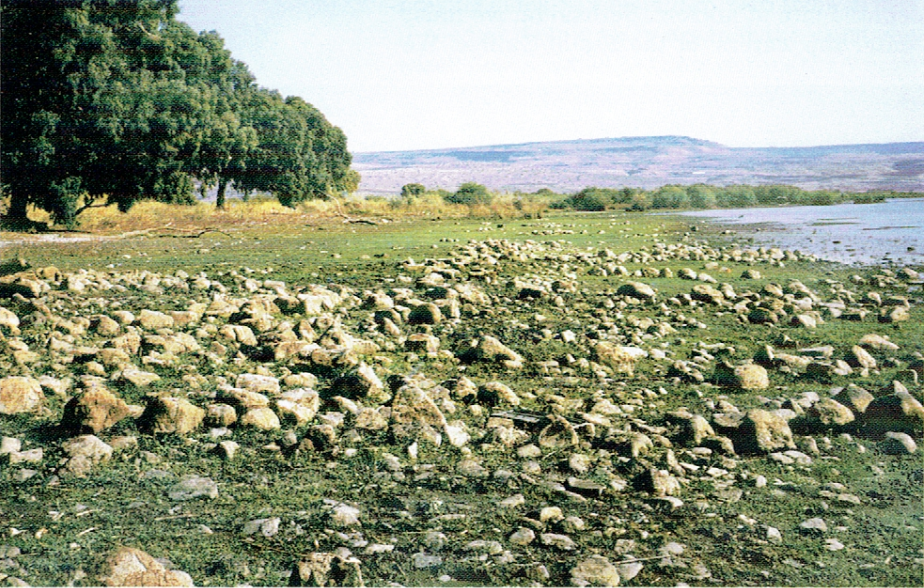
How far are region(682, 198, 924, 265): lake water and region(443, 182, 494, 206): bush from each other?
13135 millimetres

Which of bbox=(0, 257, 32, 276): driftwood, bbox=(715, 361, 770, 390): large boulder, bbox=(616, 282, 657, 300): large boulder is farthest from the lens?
bbox=(0, 257, 32, 276): driftwood

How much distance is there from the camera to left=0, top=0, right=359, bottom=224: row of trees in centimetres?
1798

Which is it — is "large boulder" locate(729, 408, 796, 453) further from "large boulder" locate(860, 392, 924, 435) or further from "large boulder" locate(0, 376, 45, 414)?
"large boulder" locate(0, 376, 45, 414)

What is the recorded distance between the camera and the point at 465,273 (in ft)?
35.6

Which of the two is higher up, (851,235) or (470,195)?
(470,195)

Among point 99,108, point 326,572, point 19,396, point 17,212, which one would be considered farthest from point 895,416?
point 17,212

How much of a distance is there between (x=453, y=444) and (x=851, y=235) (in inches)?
701

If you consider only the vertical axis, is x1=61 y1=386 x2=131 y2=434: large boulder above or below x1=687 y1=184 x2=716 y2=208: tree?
below

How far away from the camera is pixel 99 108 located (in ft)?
59.9

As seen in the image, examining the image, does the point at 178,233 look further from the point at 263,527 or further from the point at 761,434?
the point at 761,434

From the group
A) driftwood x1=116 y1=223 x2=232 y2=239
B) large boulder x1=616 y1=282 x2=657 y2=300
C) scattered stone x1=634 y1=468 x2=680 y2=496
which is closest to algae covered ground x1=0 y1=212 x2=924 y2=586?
scattered stone x1=634 y1=468 x2=680 y2=496

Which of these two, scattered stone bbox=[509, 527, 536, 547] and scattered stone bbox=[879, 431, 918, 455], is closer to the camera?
scattered stone bbox=[509, 527, 536, 547]

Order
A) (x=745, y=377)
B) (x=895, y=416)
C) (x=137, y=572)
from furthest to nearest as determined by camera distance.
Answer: (x=745, y=377) → (x=895, y=416) → (x=137, y=572)

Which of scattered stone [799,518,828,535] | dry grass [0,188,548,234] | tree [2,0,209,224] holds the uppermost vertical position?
tree [2,0,209,224]
